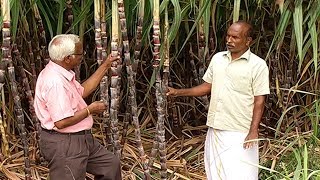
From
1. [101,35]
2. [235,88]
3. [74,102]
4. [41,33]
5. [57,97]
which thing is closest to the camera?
[57,97]

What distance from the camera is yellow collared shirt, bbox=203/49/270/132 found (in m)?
2.97

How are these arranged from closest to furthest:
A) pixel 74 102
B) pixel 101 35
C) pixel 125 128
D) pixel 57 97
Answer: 1. pixel 57 97
2. pixel 74 102
3. pixel 101 35
4. pixel 125 128

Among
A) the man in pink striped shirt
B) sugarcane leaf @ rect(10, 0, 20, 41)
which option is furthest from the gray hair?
sugarcane leaf @ rect(10, 0, 20, 41)

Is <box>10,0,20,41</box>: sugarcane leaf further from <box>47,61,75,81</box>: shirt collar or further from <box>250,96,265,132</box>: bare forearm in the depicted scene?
<box>250,96,265,132</box>: bare forearm

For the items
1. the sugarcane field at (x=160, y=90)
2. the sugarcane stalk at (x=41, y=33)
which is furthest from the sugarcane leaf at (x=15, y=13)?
the sugarcane stalk at (x=41, y=33)

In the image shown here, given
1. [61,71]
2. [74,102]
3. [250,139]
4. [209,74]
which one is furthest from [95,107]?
[250,139]

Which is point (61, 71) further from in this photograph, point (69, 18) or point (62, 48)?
point (69, 18)

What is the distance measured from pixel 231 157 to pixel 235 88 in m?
0.32

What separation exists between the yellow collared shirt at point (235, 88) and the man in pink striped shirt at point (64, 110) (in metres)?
0.51

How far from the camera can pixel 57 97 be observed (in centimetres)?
280

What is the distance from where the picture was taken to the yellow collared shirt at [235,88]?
2969mm

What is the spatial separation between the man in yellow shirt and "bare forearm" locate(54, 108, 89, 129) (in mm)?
480

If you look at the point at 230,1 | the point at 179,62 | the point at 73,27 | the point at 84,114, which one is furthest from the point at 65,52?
the point at 179,62

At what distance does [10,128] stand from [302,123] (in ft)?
5.82
